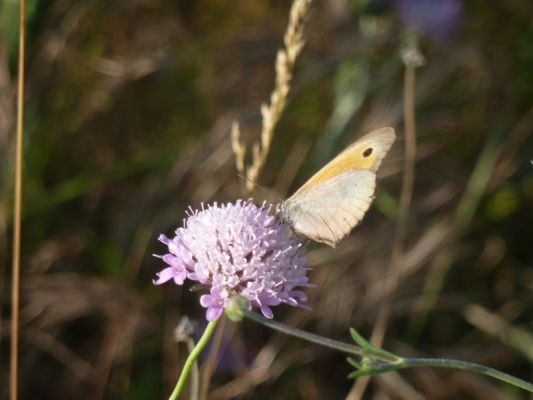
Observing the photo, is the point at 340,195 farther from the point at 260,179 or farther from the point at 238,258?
the point at 260,179

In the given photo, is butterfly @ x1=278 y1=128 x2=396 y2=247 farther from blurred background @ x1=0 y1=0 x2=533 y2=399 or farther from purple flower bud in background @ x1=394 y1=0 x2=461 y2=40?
purple flower bud in background @ x1=394 y1=0 x2=461 y2=40

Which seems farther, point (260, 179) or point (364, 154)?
point (260, 179)

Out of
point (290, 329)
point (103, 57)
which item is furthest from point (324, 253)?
point (290, 329)

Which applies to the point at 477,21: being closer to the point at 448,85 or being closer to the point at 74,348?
the point at 448,85

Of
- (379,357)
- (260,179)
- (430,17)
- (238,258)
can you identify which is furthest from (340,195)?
(430,17)

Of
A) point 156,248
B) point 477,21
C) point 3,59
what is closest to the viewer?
point 3,59

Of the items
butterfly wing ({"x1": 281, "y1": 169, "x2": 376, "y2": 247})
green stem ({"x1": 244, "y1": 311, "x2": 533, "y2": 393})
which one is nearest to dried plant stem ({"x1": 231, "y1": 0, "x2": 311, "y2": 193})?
butterfly wing ({"x1": 281, "y1": 169, "x2": 376, "y2": 247})

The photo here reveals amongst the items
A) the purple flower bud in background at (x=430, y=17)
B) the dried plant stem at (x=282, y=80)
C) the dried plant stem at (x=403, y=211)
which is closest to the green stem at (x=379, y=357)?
the dried plant stem at (x=282, y=80)
